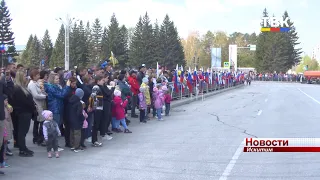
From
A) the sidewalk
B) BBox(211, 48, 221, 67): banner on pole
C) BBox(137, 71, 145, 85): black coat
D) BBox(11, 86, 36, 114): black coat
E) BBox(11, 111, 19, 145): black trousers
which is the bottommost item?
the sidewalk

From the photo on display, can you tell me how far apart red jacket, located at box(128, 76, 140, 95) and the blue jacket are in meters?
5.44

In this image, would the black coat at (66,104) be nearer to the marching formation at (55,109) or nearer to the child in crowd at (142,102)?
the marching formation at (55,109)

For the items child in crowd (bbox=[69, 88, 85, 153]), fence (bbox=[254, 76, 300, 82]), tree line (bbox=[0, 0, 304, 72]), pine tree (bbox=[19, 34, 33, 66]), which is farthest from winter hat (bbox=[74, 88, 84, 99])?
pine tree (bbox=[19, 34, 33, 66])

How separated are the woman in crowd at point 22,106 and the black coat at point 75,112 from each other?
3.04ft

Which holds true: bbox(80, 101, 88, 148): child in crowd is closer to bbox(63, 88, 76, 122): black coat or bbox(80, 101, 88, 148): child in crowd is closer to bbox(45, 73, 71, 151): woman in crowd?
bbox(63, 88, 76, 122): black coat

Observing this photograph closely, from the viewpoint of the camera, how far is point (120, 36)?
290ft

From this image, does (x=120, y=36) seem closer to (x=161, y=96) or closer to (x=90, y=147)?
(x=161, y=96)

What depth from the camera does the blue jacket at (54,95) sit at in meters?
9.77

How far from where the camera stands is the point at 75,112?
382 inches

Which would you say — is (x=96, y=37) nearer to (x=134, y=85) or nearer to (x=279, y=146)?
(x=134, y=85)

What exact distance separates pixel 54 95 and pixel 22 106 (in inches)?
37.9

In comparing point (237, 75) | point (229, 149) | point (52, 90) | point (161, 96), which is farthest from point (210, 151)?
point (237, 75)

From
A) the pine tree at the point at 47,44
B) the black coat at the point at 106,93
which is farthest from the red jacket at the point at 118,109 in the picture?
the pine tree at the point at 47,44

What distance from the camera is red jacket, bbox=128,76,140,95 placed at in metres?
15.2
